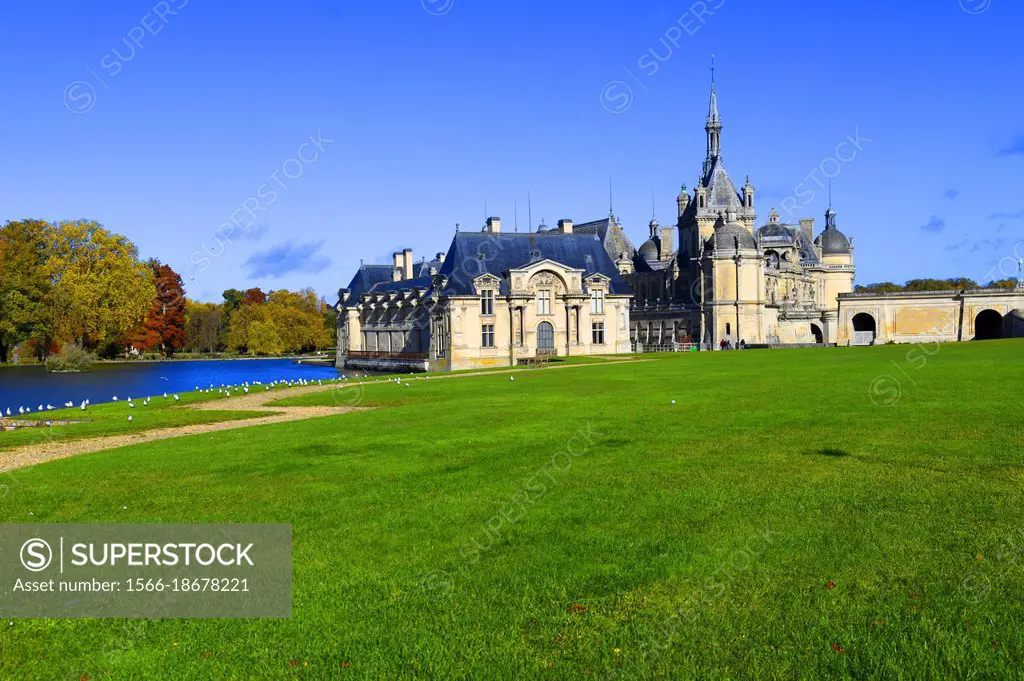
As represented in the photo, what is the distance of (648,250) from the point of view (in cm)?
11425

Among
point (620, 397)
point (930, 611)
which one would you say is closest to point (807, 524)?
point (930, 611)

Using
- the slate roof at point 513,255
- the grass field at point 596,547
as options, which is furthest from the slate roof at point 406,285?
the grass field at point 596,547

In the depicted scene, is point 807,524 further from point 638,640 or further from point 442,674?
point 442,674

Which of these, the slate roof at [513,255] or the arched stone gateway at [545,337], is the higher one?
the slate roof at [513,255]

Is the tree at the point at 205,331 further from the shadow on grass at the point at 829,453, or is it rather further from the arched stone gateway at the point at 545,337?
the shadow on grass at the point at 829,453

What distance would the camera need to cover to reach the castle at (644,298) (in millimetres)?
71356

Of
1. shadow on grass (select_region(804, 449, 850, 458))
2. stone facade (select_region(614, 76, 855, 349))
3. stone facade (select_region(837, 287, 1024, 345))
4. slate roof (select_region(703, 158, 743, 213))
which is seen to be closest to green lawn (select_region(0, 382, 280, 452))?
shadow on grass (select_region(804, 449, 850, 458))

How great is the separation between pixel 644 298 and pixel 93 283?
60.6m

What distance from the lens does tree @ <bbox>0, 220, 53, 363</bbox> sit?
85.6 metres

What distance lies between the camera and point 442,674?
7.13 meters

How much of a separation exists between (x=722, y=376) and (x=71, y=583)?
29.0 meters

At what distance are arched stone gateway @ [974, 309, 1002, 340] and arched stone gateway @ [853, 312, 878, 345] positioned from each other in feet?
33.8

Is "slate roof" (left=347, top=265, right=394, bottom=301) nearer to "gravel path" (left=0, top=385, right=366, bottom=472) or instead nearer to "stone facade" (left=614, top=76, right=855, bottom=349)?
"stone facade" (left=614, top=76, right=855, bottom=349)

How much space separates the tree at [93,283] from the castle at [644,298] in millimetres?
22098
